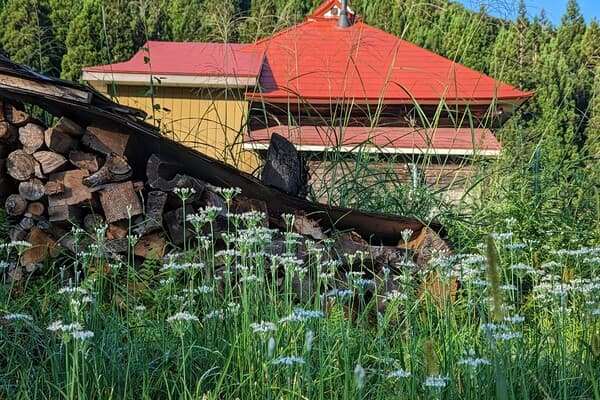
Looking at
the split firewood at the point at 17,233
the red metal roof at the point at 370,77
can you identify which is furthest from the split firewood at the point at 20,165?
the red metal roof at the point at 370,77

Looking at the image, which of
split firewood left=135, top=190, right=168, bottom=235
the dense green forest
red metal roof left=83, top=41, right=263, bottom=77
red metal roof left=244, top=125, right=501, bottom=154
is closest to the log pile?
split firewood left=135, top=190, right=168, bottom=235

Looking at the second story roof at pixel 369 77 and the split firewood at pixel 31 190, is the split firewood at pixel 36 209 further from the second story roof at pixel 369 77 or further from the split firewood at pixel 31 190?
the second story roof at pixel 369 77

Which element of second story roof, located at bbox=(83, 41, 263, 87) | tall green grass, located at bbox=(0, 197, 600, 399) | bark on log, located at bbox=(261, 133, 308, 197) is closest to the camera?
tall green grass, located at bbox=(0, 197, 600, 399)

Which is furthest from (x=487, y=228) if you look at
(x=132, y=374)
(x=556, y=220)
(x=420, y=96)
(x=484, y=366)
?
(x=420, y=96)

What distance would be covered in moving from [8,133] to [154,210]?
0.70 m

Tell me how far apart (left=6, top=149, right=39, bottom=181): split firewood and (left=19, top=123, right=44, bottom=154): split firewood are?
3cm

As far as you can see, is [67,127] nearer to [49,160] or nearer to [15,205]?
[49,160]

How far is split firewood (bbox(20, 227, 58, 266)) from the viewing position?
2920 mm

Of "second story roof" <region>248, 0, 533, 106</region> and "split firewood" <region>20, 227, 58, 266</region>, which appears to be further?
"second story roof" <region>248, 0, 533, 106</region>

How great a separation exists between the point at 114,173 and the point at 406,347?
1.64 m

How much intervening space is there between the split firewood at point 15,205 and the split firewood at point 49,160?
15 centimetres

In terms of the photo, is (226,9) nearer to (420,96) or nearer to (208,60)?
(420,96)

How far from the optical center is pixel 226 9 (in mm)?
4836

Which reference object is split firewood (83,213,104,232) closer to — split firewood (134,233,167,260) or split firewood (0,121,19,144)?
split firewood (134,233,167,260)
